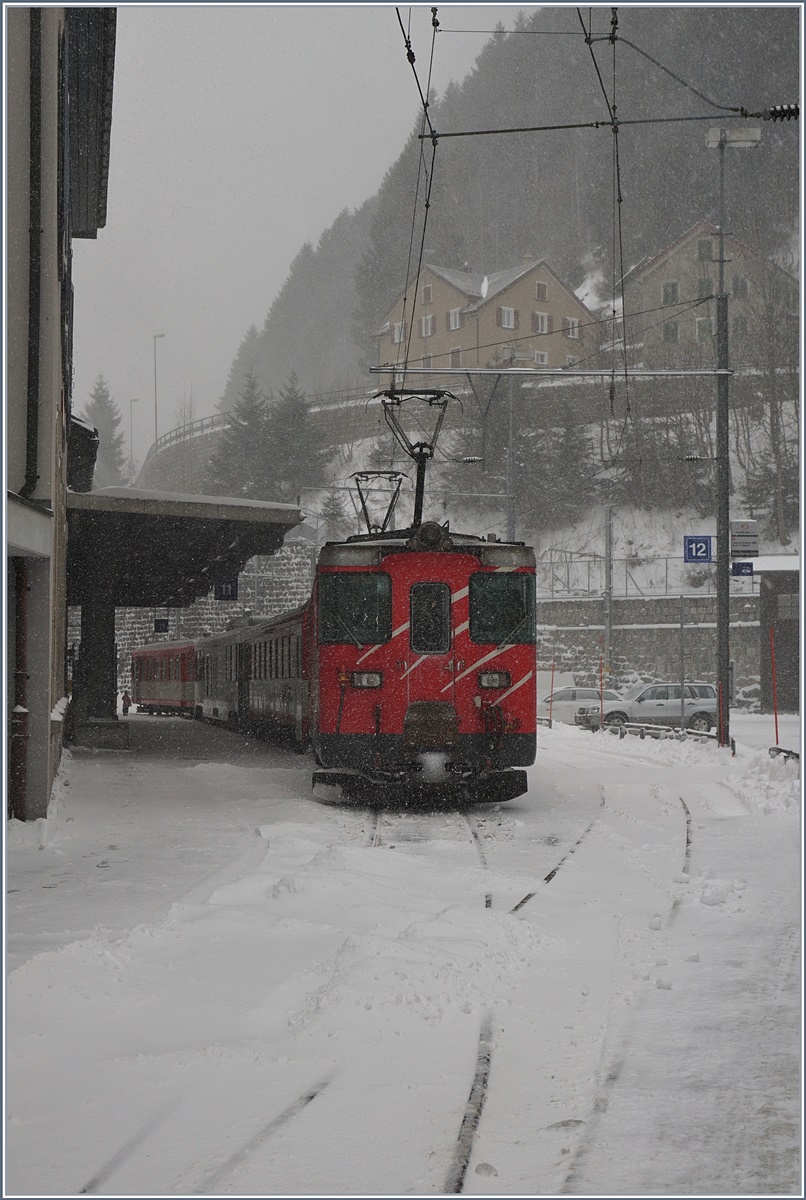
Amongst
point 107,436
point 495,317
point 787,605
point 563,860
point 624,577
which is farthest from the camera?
point 107,436

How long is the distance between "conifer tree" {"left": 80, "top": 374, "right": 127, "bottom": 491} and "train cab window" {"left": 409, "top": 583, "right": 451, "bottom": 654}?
5023 inches

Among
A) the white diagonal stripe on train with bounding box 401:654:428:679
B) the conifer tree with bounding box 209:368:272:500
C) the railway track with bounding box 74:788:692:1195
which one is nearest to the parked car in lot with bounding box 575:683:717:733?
the white diagonal stripe on train with bounding box 401:654:428:679

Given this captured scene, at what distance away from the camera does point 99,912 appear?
318 inches

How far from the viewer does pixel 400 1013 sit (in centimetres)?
600

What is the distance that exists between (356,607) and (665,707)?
22091 mm

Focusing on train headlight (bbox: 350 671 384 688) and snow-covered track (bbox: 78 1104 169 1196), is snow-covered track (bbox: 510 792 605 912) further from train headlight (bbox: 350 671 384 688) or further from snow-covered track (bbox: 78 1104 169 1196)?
snow-covered track (bbox: 78 1104 169 1196)

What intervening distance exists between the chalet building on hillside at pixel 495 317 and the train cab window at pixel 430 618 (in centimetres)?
5840

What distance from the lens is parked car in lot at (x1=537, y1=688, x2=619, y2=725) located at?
3588 centimetres

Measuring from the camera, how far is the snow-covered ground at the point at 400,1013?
4406mm

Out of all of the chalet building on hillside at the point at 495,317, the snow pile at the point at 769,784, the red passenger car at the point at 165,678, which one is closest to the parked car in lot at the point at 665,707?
the red passenger car at the point at 165,678

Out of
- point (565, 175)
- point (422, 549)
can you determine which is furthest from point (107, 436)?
point (422, 549)

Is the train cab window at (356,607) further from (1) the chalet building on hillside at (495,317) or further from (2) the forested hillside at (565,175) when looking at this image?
(1) the chalet building on hillside at (495,317)

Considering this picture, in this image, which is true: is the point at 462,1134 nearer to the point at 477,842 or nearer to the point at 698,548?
the point at 477,842

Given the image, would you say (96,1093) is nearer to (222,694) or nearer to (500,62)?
(222,694)
